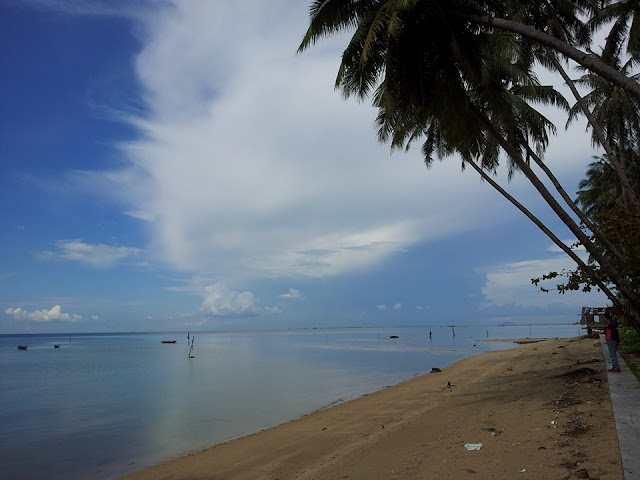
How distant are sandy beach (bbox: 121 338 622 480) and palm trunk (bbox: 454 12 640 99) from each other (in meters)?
5.30

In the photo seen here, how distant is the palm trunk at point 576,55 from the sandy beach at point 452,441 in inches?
209

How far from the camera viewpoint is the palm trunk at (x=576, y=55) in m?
6.90

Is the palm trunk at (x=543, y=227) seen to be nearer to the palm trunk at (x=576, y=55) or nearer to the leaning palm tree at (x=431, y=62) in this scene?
the leaning palm tree at (x=431, y=62)

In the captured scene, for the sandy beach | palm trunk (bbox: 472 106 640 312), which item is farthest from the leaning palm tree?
the sandy beach

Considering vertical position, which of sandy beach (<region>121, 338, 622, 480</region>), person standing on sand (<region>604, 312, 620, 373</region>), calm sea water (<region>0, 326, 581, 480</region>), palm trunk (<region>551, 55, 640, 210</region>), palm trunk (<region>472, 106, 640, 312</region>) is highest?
palm trunk (<region>551, 55, 640, 210</region>)

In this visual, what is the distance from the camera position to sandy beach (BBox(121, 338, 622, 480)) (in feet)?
20.3

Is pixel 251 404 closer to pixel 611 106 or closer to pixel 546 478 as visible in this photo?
pixel 546 478

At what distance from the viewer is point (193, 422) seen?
15.7m

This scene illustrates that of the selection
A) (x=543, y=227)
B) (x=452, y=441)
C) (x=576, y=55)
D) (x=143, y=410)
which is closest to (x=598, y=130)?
(x=543, y=227)

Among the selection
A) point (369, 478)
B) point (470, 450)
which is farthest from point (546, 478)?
point (369, 478)

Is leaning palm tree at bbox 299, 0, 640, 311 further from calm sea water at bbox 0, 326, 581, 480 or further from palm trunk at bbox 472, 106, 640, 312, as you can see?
calm sea water at bbox 0, 326, 581, 480

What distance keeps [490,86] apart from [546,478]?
389 inches

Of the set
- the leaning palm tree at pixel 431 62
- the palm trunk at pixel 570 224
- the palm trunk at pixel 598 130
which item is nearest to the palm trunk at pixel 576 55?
the leaning palm tree at pixel 431 62

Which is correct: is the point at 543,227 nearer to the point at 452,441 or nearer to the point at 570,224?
the point at 570,224
